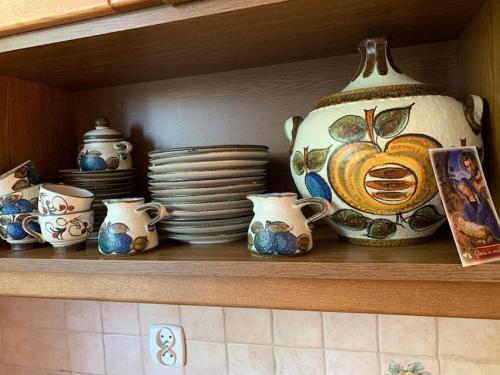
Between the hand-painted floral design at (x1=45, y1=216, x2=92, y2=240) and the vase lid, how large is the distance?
412 mm

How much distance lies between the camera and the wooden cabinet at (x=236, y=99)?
498mm

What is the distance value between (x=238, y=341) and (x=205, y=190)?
411 millimetres

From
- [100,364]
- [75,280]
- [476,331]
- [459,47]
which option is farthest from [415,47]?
[100,364]

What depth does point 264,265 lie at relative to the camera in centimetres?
51

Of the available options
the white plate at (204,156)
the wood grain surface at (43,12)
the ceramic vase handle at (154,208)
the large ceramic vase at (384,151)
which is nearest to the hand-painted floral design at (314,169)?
the large ceramic vase at (384,151)

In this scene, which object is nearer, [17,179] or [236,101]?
[17,179]

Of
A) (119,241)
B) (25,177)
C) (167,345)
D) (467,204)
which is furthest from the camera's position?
(167,345)

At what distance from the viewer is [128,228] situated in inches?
24.1

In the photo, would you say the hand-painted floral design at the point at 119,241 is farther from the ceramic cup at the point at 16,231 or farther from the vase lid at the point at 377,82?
the vase lid at the point at 377,82

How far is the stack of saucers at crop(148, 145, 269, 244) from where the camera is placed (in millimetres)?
635

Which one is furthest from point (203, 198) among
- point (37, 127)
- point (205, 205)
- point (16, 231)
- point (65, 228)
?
point (37, 127)

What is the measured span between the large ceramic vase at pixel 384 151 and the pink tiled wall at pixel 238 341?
31 cm

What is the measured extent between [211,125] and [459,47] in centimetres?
48

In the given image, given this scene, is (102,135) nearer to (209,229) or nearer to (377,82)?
(209,229)
